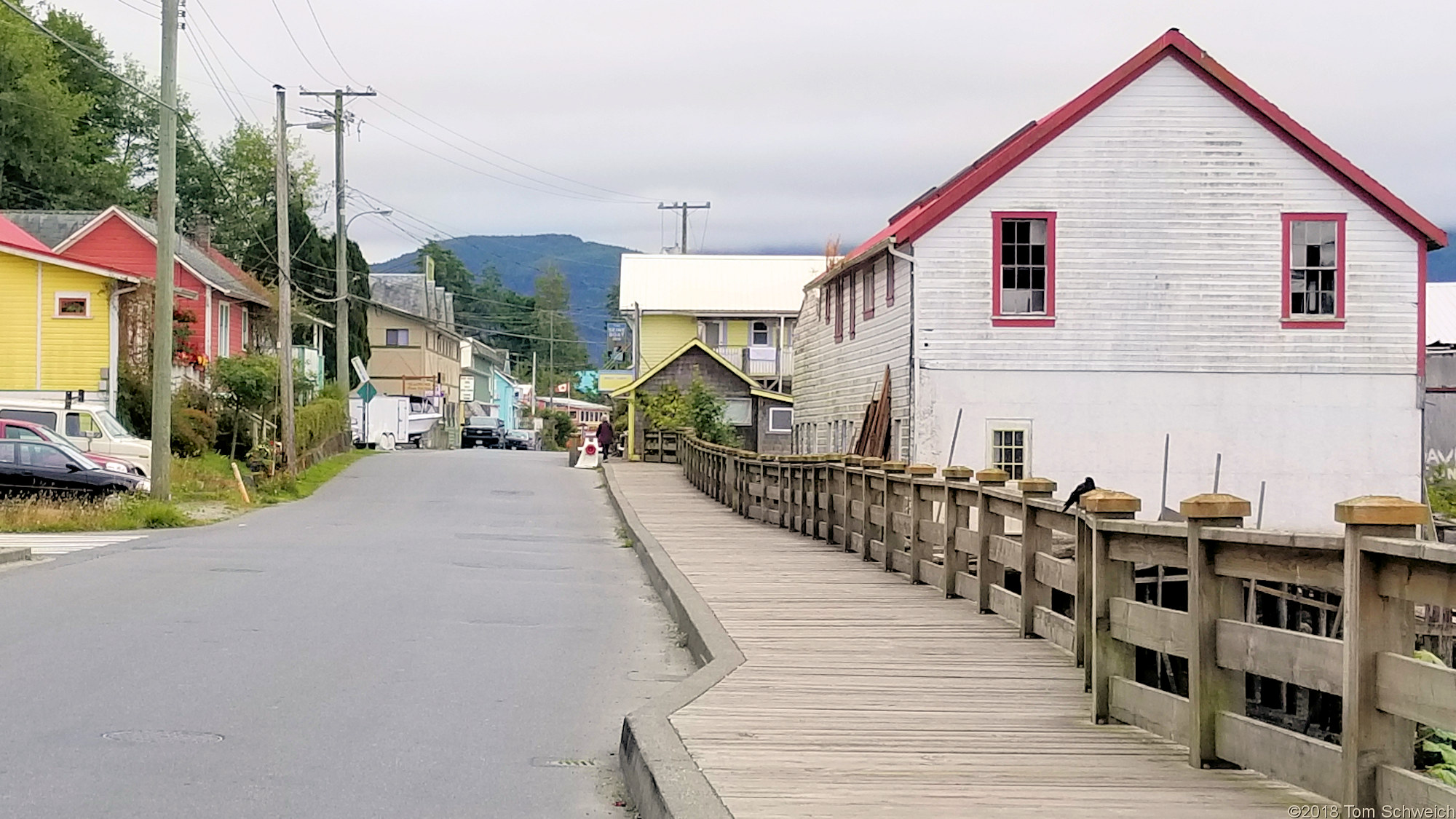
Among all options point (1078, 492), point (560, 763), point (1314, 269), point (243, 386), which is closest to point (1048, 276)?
point (1314, 269)

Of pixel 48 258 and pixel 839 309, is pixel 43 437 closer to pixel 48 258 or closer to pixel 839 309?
pixel 48 258

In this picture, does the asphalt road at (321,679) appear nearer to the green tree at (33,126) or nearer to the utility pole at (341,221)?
the utility pole at (341,221)

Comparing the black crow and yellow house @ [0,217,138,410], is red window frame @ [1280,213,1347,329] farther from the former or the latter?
yellow house @ [0,217,138,410]

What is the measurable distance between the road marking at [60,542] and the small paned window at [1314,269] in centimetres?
2115

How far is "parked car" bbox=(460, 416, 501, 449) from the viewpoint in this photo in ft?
283

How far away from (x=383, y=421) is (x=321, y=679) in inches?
2555

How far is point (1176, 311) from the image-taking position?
98.7 feet

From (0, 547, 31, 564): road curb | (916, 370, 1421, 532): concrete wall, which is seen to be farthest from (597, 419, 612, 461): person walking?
(0, 547, 31, 564): road curb

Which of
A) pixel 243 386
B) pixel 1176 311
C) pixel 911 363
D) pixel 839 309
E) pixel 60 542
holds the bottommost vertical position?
pixel 60 542

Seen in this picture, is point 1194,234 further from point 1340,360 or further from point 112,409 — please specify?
point 112,409

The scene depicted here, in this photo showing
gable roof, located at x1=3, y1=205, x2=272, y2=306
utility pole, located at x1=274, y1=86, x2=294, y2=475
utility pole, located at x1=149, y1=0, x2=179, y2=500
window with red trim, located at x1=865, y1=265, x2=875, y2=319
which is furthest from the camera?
gable roof, located at x1=3, y1=205, x2=272, y2=306

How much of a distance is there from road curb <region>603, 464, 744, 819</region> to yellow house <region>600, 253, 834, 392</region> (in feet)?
152

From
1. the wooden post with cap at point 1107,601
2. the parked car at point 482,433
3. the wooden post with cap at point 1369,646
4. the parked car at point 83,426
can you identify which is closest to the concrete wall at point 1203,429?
the parked car at point 83,426

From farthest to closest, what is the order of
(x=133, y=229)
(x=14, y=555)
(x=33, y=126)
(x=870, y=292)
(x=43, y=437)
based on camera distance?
1. (x=33, y=126)
2. (x=133, y=229)
3. (x=870, y=292)
4. (x=43, y=437)
5. (x=14, y=555)
